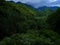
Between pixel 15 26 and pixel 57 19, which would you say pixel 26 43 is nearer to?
pixel 15 26

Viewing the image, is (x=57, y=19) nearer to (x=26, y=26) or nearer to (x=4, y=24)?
(x=26, y=26)

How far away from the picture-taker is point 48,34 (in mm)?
15812

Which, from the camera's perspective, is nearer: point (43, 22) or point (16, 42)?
Answer: point (16, 42)

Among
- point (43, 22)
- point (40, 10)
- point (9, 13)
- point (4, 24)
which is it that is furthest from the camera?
point (40, 10)

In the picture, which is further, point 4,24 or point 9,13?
point 9,13

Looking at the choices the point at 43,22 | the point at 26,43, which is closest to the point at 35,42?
the point at 26,43

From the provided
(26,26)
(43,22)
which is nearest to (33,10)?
(43,22)

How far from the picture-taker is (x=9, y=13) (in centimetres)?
1925

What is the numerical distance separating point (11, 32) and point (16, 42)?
199 inches

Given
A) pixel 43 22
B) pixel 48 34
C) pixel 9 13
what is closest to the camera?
pixel 48 34

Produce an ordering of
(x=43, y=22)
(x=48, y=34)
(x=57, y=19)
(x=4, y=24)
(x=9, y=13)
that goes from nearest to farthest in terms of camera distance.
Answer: (x=48, y=34) → (x=4, y=24) → (x=9, y=13) → (x=57, y=19) → (x=43, y=22)

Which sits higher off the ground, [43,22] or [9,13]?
[9,13]

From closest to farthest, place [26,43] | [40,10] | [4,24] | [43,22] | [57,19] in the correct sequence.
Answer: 1. [26,43]
2. [4,24]
3. [57,19]
4. [43,22]
5. [40,10]

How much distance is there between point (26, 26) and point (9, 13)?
1.86 meters
